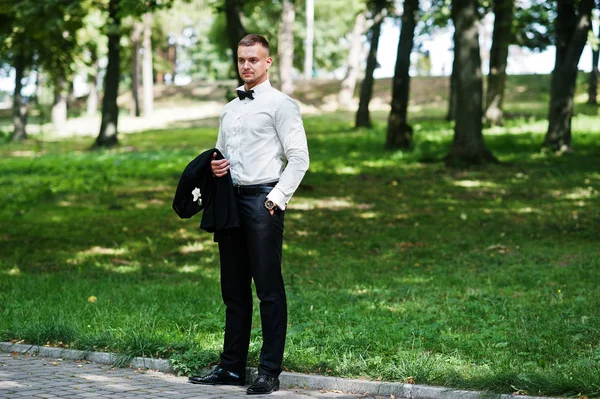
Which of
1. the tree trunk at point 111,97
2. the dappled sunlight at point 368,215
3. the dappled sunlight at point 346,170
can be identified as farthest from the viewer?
the tree trunk at point 111,97

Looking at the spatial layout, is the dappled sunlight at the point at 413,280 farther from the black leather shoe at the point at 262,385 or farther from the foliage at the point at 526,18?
the foliage at the point at 526,18

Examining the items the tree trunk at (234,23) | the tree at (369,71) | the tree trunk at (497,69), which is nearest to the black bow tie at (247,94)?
the tree trunk at (234,23)

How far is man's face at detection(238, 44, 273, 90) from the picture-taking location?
6105 millimetres

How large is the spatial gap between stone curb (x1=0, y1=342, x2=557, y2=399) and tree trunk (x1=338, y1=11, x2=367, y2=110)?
48.5 m

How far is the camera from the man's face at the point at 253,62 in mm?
6105

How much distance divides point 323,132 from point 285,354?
3331 cm

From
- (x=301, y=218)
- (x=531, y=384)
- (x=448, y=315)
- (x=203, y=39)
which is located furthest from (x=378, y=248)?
(x=203, y=39)

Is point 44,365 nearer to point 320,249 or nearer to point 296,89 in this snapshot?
point 320,249

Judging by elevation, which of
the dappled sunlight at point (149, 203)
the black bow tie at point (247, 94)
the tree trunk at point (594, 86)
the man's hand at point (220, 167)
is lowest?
the dappled sunlight at point (149, 203)

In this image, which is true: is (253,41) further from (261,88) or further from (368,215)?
(368,215)

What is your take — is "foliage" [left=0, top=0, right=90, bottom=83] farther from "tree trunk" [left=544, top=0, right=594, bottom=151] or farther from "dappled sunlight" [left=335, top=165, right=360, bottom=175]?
"tree trunk" [left=544, top=0, right=594, bottom=151]

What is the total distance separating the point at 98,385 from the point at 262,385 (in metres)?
1.18

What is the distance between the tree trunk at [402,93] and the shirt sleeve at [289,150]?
72.8 feet

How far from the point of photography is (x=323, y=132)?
39.8 m
